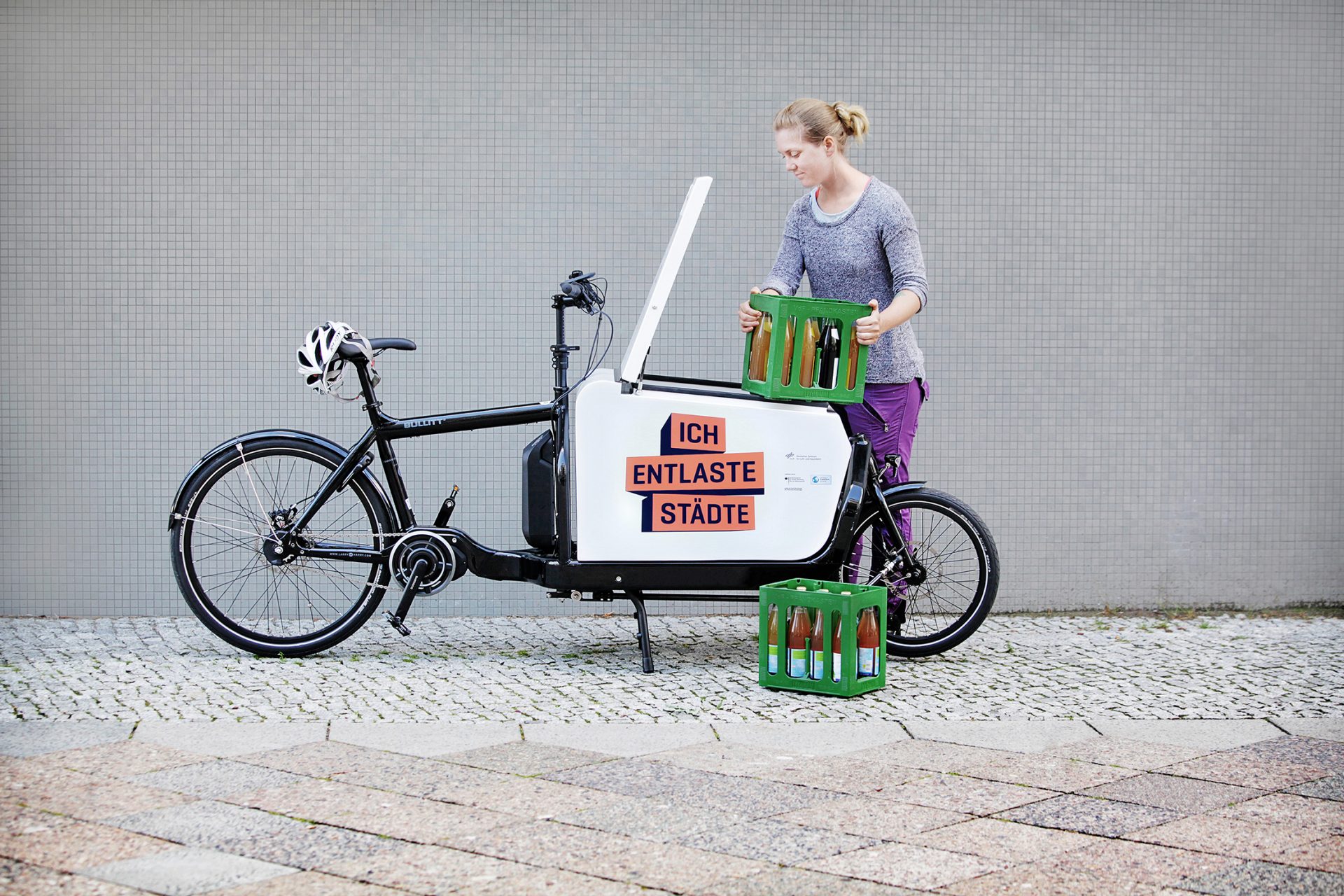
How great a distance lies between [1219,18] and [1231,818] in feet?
14.2

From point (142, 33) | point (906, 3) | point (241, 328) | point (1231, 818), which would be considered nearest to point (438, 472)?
point (241, 328)

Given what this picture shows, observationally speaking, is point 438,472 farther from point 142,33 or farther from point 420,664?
point 142,33

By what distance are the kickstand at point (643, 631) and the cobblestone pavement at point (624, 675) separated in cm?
6

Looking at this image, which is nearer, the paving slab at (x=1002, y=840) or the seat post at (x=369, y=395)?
the paving slab at (x=1002, y=840)

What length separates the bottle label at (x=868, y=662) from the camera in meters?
4.70

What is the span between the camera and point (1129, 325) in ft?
21.1

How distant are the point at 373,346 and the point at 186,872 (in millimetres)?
2613

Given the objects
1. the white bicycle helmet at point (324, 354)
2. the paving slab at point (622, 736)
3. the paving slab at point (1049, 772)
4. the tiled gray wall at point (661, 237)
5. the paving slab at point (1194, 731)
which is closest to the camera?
the paving slab at point (1049, 772)

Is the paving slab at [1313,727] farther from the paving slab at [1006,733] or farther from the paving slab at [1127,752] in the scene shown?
the paving slab at [1006,733]

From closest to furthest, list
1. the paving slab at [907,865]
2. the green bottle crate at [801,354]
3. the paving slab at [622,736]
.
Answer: the paving slab at [907,865], the paving slab at [622,736], the green bottle crate at [801,354]

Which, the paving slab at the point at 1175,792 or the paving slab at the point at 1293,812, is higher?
the paving slab at the point at 1293,812

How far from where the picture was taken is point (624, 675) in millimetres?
5012

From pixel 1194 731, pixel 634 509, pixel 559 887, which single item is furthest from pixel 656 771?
pixel 1194 731

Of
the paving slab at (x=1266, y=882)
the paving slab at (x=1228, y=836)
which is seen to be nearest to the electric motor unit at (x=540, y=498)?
the paving slab at (x=1228, y=836)
